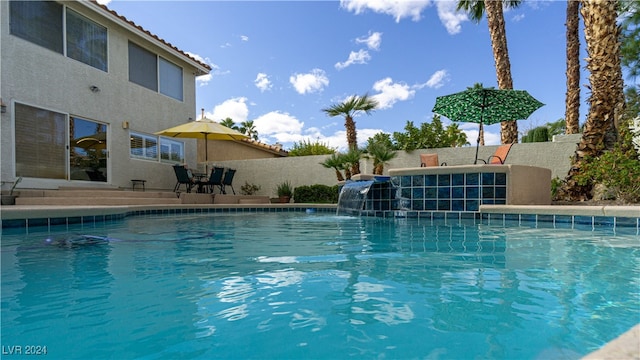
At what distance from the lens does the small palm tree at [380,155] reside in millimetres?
12267

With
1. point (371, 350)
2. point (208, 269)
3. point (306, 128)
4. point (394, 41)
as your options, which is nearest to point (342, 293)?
point (371, 350)

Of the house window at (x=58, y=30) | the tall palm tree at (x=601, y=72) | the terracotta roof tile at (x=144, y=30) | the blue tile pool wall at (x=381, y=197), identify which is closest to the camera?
the tall palm tree at (x=601, y=72)

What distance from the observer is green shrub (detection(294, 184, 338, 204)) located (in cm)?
1369

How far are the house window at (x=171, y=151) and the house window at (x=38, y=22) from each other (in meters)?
4.72

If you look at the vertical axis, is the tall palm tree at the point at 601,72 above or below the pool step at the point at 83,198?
above

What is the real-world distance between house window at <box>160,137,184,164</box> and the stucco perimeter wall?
166cm

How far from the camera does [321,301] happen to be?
2.06 m

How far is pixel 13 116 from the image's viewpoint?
9.09 m

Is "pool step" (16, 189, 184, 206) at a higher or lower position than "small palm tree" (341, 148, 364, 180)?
lower

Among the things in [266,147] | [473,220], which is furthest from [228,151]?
[473,220]

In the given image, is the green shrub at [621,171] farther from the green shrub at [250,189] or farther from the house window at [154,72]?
the house window at [154,72]

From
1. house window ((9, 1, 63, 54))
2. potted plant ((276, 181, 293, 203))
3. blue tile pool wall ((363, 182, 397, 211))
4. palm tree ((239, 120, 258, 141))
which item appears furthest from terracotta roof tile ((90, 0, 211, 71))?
palm tree ((239, 120, 258, 141))

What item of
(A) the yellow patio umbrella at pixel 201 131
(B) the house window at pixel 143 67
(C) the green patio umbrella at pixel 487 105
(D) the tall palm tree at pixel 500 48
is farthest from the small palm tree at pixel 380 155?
(B) the house window at pixel 143 67

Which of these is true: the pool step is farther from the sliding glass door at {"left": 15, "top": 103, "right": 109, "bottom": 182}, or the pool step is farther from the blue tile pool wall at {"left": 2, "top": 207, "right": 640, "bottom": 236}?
the blue tile pool wall at {"left": 2, "top": 207, "right": 640, "bottom": 236}
